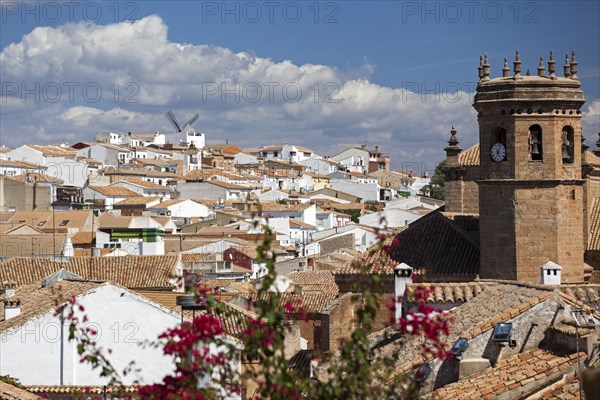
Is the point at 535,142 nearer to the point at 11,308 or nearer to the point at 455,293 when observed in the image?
the point at 455,293

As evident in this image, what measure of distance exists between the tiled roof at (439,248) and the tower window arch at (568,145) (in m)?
2.97

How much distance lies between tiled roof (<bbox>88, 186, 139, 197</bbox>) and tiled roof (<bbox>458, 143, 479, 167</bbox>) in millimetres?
50556

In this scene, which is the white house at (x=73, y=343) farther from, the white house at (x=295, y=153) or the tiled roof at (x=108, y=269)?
the white house at (x=295, y=153)

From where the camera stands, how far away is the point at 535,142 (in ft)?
97.9

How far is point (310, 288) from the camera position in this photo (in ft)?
120

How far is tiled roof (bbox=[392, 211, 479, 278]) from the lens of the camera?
30375mm

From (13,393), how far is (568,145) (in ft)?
56.0

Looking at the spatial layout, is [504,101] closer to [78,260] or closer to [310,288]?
[310,288]

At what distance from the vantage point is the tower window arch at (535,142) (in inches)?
1172

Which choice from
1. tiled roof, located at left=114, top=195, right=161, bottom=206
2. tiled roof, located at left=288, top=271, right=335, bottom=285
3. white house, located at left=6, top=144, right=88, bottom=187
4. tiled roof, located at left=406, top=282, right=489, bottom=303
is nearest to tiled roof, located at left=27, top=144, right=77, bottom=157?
white house, located at left=6, top=144, right=88, bottom=187

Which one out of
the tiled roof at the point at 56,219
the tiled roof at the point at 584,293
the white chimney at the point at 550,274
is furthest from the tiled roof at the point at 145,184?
the tiled roof at the point at 584,293

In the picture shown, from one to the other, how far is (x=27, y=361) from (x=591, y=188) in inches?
706

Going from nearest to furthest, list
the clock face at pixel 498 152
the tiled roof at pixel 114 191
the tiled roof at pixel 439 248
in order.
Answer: the clock face at pixel 498 152, the tiled roof at pixel 439 248, the tiled roof at pixel 114 191

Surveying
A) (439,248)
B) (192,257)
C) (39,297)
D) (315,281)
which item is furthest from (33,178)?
(39,297)
